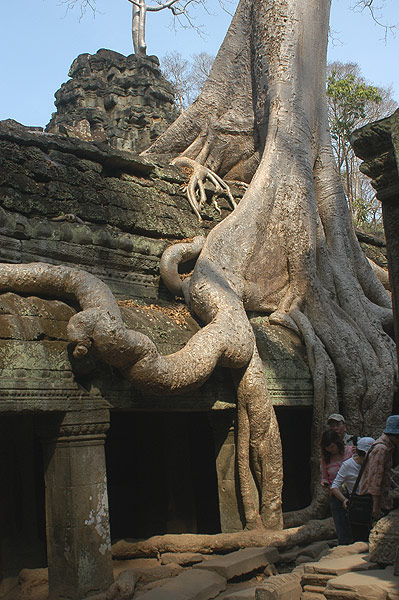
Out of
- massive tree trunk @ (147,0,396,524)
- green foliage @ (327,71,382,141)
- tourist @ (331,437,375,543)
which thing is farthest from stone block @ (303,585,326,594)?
green foliage @ (327,71,382,141)

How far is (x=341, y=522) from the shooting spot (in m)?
4.84

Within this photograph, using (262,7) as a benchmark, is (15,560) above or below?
below

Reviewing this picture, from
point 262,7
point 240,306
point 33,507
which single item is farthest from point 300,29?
point 33,507

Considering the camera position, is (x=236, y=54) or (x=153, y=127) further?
(x=153, y=127)

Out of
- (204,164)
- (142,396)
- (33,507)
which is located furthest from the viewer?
(204,164)

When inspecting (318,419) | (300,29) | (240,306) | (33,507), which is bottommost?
(33,507)

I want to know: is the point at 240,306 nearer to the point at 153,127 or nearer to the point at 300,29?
the point at 300,29

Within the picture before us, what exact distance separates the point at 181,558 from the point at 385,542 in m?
2.22

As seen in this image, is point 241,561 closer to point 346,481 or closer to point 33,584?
point 346,481

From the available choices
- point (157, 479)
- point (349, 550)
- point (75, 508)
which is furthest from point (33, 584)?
point (349, 550)

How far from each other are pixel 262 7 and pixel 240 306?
Result: 4.92 m

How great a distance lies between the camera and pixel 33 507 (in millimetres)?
5559

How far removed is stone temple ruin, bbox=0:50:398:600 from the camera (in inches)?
173

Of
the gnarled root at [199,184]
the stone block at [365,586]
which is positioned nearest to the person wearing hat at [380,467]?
the stone block at [365,586]
